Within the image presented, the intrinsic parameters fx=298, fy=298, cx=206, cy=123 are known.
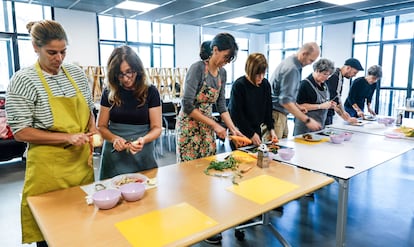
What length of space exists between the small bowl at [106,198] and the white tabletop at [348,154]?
1145 millimetres

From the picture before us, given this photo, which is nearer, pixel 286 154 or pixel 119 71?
pixel 119 71

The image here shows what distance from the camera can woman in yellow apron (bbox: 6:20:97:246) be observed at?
4.47ft

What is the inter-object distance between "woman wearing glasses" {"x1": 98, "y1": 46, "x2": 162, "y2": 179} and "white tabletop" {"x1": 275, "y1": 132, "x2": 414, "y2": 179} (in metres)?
0.91

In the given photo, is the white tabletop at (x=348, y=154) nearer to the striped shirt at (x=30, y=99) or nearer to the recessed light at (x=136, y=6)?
the striped shirt at (x=30, y=99)

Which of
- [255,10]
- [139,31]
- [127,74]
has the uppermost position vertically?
[255,10]

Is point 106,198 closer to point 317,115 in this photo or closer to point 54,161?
point 54,161

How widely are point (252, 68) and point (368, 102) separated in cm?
284

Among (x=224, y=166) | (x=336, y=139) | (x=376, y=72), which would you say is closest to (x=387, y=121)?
A: (x=376, y=72)

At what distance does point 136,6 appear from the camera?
20.9 feet

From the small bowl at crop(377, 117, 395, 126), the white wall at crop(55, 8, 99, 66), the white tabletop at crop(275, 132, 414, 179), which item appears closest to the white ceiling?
the white wall at crop(55, 8, 99, 66)

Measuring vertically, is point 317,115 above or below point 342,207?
above

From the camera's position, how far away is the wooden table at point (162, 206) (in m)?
1.06

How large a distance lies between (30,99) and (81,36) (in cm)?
660

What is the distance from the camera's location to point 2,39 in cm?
644
